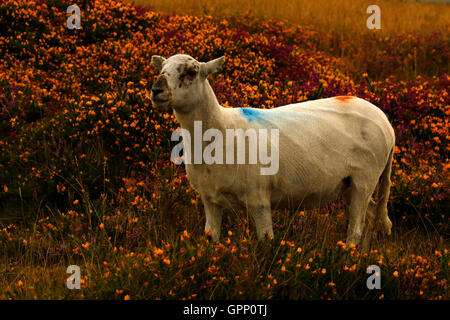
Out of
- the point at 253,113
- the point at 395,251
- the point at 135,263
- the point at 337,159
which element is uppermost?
the point at 253,113

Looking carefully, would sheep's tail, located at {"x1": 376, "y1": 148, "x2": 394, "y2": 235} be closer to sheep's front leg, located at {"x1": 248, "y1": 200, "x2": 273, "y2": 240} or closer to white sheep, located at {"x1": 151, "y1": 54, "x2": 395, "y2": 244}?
white sheep, located at {"x1": 151, "y1": 54, "x2": 395, "y2": 244}

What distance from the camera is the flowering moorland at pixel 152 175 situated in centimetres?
441

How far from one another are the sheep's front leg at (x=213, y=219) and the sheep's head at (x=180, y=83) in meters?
0.95

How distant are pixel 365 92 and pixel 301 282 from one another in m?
5.85

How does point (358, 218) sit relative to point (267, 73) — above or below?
below

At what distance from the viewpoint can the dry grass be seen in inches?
620

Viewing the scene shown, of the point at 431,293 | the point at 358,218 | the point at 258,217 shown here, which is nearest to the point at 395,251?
the point at 358,218

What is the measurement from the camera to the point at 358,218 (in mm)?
5355

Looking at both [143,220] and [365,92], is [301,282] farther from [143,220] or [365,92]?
[365,92]

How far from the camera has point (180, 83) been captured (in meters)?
4.38
